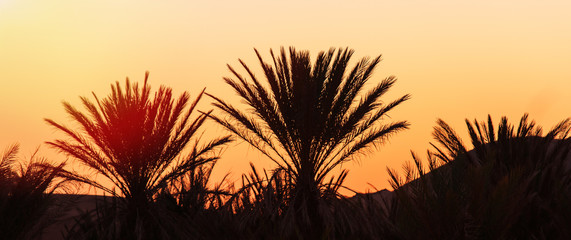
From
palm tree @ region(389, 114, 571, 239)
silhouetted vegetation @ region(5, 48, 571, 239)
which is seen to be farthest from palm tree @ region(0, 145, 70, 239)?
palm tree @ region(389, 114, 571, 239)

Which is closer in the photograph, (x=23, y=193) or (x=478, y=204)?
(x=478, y=204)

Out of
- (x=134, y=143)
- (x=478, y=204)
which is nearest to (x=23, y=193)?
(x=134, y=143)

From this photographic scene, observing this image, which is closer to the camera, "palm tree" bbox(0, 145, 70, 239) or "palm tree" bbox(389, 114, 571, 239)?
"palm tree" bbox(389, 114, 571, 239)

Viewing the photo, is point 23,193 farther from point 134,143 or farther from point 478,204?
point 478,204

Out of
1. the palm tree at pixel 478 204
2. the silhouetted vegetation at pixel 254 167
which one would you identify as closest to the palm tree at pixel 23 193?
the silhouetted vegetation at pixel 254 167

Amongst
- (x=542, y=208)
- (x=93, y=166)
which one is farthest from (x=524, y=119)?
(x=93, y=166)

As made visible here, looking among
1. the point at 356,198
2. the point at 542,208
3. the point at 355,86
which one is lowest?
the point at 542,208

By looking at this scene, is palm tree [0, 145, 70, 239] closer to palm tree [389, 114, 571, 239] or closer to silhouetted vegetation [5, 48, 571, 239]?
silhouetted vegetation [5, 48, 571, 239]

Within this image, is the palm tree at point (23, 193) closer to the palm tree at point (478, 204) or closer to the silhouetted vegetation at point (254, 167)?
the silhouetted vegetation at point (254, 167)

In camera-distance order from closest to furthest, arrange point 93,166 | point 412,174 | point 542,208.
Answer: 1. point 412,174
2. point 542,208
3. point 93,166

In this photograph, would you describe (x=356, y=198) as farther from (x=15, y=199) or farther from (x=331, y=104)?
(x=15, y=199)

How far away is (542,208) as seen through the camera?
52.2ft

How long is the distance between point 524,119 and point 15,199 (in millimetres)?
13393

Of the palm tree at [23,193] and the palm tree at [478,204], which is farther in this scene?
the palm tree at [23,193]
